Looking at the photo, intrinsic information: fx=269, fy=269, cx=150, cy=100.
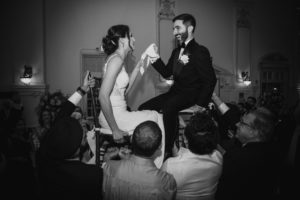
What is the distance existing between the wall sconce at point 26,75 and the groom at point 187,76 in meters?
6.10

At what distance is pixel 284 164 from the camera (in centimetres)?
246

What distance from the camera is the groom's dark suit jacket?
8.31 feet

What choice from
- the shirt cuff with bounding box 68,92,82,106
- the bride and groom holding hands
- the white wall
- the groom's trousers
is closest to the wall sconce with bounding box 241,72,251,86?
the white wall

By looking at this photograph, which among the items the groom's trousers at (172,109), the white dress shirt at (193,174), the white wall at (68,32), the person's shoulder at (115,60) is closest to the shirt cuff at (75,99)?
the person's shoulder at (115,60)

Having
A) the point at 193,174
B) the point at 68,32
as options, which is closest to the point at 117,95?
the point at 193,174

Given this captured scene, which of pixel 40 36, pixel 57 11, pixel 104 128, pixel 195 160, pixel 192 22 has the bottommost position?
pixel 195 160

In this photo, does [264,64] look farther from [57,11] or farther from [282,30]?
[57,11]

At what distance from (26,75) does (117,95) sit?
6.41 metres

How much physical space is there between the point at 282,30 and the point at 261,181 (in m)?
11.6

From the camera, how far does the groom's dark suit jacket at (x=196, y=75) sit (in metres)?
2.53

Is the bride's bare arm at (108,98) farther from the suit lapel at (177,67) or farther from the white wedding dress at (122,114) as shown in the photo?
the suit lapel at (177,67)

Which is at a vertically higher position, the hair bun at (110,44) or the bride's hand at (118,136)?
the hair bun at (110,44)

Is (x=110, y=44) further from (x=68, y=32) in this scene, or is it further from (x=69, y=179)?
(x=68, y=32)

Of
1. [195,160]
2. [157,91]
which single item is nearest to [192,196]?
[195,160]
